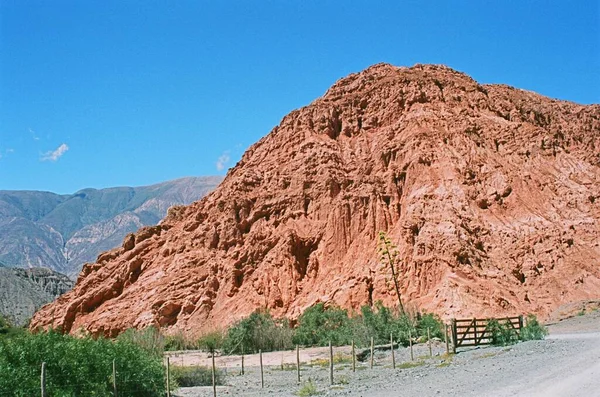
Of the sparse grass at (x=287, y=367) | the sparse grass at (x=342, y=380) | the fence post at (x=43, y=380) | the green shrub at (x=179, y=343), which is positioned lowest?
the sparse grass at (x=287, y=367)

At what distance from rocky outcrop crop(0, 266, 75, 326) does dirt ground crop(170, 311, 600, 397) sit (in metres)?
57.6

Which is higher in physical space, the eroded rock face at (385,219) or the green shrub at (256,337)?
the eroded rock face at (385,219)

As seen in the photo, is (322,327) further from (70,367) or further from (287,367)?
(70,367)

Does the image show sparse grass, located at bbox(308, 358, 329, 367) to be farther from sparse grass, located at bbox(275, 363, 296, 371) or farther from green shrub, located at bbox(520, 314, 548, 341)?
green shrub, located at bbox(520, 314, 548, 341)

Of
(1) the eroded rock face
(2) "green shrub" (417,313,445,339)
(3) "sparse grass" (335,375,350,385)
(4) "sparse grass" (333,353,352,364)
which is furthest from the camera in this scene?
(1) the eroded rock face

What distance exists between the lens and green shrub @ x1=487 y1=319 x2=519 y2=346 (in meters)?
32.4

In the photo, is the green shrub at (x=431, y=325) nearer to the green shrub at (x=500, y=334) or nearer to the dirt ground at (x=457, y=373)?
the dirt ground at (x=457, y=373)

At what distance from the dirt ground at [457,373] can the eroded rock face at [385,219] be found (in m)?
10.2

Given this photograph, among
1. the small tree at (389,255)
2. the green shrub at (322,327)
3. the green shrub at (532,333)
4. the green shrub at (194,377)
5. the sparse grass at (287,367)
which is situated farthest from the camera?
the small tree at (389,255)

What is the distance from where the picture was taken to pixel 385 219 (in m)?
54.9

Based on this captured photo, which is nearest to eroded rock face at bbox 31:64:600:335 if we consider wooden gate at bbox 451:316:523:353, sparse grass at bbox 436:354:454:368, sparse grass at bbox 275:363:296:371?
wooden gate at bbox 451:316:523:353

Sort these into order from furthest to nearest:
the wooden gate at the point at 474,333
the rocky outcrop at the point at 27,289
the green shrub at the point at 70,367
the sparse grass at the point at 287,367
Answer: the rocky outcrop at the point at 27,289 → the sparse grass at the point at 287,367 → the wooden gate at the point at 474,333 → the green shrub at the point at 70,367

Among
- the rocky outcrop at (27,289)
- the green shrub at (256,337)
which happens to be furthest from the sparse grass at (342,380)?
the rocky outcrop at (27,289)

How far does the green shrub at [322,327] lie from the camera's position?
43.2 m
